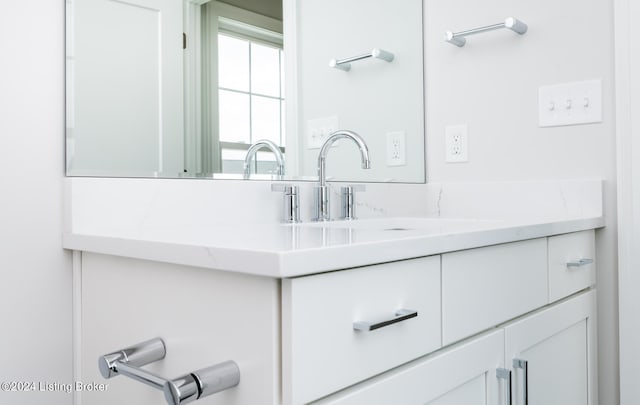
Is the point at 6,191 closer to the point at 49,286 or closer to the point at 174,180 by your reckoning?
the point at 49,286

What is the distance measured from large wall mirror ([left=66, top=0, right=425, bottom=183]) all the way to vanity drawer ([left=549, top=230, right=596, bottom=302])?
0.54m

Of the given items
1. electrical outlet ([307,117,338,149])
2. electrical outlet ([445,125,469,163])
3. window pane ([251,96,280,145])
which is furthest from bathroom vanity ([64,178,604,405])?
electrical outlet ([445,125,469,163])

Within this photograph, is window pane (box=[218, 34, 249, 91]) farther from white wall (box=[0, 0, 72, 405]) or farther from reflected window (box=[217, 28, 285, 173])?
white wall (box=[0, 0, 72, 405])

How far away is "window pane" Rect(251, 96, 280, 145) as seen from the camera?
4.09 feet

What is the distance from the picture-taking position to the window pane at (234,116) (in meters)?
1.18

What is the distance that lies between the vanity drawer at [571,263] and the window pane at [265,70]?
73 centimetres

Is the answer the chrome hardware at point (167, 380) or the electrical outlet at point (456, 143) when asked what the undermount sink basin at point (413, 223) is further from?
the chrome hardware at point (167, 380)

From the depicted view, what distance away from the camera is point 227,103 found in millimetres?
1186

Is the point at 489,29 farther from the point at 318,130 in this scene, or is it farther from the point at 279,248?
the point at 279,248

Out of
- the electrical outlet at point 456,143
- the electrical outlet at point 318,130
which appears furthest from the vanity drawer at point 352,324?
the electrical outlet at point 456,143

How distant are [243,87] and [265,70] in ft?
0.27

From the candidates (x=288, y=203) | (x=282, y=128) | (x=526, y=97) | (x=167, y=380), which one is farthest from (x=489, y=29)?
(x=167, y=380)

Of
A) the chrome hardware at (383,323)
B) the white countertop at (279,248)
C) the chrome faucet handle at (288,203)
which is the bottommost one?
the chrome hardware at (383,323)

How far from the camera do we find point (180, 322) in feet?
2.36
